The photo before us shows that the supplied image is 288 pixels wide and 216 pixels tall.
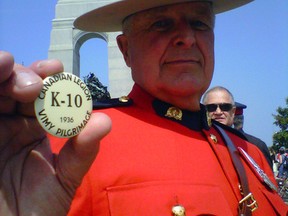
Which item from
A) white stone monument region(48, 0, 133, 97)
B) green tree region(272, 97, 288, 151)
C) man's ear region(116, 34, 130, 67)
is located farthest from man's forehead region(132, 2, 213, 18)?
green tree region(272, 97, 288, 151)

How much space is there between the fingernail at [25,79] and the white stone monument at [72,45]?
12.8m

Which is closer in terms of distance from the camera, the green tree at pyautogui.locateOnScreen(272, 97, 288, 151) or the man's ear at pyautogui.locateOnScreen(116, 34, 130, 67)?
the man's ear at pyautogui.locateOnScreen(116, 34, 130, 67)

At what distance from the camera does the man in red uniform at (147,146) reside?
3.90 feet

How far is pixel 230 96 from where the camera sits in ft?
16.9

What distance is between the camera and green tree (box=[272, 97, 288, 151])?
4647cm

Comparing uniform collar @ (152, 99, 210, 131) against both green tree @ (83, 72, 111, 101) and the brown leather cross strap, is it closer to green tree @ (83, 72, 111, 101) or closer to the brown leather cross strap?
the brown leather cross strap

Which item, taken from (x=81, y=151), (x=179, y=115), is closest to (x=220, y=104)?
(x=179, y=115)

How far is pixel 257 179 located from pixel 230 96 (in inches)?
Answer: 126

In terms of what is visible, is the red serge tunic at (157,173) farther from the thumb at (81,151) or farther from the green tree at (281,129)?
the green tree at (281,129)

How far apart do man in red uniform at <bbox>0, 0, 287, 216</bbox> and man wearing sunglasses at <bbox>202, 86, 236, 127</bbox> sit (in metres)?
2.60

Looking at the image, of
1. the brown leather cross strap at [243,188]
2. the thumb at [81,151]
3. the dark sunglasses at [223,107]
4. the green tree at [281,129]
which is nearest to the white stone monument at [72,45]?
the dark sunglasses at [223,107]

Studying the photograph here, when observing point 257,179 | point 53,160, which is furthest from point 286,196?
point 53,160

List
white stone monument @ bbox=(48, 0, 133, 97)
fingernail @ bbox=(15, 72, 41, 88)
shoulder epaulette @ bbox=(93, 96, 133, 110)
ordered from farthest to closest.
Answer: white stone monument @ bbox=(48, 0, 133, 97) → shoulder epaulette @ bbox=(93, 96, 133, 110) → fingernail @ bbox=(15, 72, 41, 88)

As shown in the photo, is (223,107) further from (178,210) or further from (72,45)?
(72,45)
